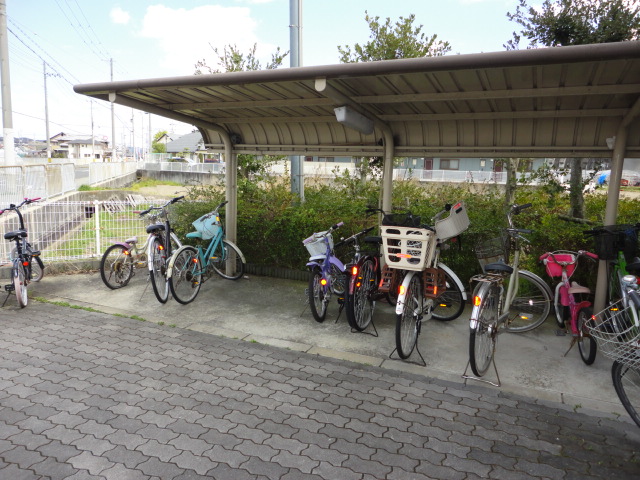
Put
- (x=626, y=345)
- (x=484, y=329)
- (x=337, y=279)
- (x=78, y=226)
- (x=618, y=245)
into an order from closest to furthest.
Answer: (x=626, y=345) < (x=484, y=329) < (x=618, y=245) < (x=337, y=279) < (x=78, y=226)

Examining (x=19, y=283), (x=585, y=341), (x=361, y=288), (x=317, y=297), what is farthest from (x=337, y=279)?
(x=19, y=283)

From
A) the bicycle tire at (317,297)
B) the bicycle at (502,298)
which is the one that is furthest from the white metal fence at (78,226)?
the bicycle at (502,298)

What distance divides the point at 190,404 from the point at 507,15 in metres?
7.56

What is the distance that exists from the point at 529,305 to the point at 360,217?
2498 millimetres

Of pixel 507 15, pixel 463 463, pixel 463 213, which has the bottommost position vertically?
Result: pixel 463 463

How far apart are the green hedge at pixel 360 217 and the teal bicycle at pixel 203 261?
0.41m

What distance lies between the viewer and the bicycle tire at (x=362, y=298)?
442 cm

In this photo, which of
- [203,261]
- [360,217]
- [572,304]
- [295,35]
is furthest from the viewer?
[295,35]

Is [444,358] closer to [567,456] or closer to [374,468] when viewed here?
[567,456]

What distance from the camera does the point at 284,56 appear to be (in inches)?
386

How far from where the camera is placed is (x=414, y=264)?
404 centimetres

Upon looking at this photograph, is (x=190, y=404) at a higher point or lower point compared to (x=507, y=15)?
lower

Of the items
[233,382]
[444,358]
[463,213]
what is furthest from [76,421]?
[463,213]

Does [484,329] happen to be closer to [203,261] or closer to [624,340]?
[624,340]
